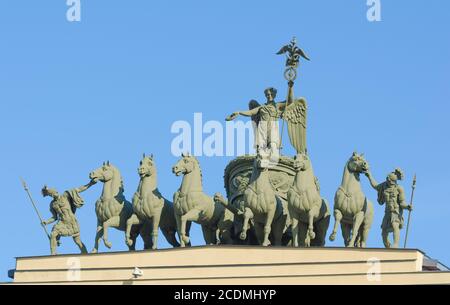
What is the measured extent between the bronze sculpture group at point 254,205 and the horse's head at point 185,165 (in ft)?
0.09

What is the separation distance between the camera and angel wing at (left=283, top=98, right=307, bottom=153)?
62375 mm

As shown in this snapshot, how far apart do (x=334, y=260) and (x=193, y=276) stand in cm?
401

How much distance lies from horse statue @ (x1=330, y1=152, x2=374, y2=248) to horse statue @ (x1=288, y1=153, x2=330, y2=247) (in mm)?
605

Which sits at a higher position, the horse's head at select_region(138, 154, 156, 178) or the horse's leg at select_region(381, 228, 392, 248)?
the horse's head at select_region(138, 154, 156, 178)

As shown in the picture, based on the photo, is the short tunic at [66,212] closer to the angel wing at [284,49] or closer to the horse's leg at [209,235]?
the horse's leg at [209,235]

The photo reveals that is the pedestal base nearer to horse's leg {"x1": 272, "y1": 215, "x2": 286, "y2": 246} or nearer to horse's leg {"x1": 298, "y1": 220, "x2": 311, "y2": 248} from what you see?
horse's leg {"x1": 298, "y1": 220, "x2": 311, "y2": 248}

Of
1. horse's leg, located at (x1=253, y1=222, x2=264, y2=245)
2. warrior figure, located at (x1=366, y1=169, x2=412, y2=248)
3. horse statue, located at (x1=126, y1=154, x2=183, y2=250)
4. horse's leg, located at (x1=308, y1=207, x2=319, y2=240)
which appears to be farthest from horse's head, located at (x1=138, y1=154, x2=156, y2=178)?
warrior figure, located at (x1=366, y1=169, x2=412, y2=248)

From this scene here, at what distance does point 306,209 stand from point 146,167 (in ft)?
16.3

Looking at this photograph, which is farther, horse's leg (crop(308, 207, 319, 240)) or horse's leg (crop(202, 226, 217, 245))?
horse's leg (crop(202, 226, 217, 245))

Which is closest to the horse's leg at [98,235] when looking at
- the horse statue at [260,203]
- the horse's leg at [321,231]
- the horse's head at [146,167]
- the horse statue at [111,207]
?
the horse statue at [111,207]

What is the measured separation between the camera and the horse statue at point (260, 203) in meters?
58.0

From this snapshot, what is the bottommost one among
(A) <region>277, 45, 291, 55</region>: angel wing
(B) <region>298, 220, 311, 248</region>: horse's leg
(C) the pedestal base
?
(C) the pedestal base
